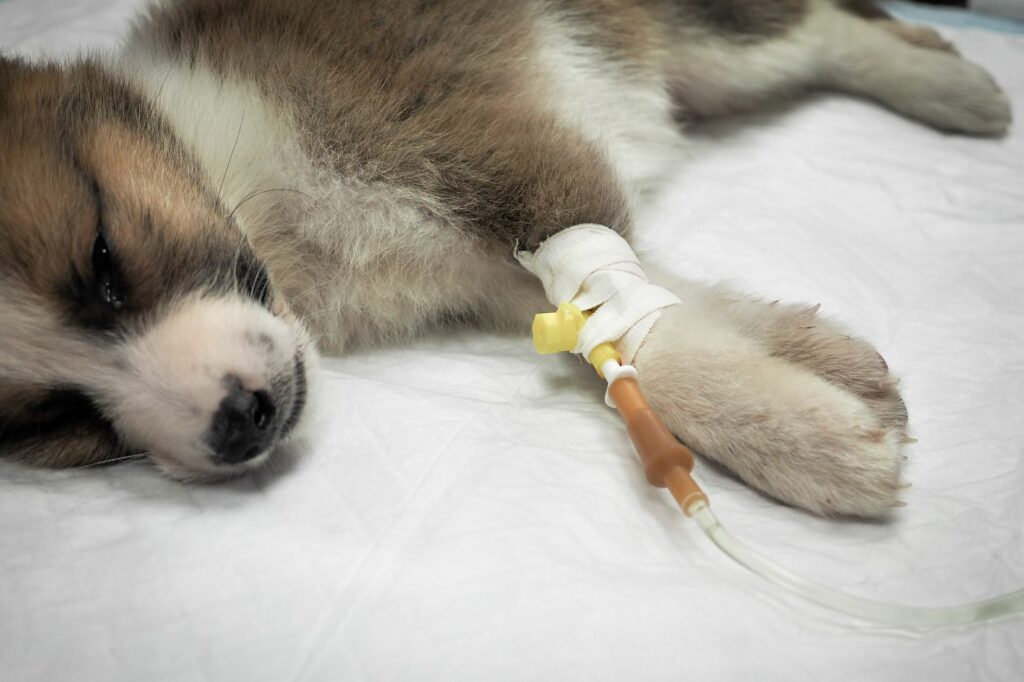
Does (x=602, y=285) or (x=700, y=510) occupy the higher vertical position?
(x=602, y=285)

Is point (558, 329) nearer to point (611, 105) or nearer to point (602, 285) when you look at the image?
point (602, 285)

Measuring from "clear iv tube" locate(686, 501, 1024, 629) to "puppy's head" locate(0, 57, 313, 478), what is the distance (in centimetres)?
66

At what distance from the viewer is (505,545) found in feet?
3.16

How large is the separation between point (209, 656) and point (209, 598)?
0.25ft

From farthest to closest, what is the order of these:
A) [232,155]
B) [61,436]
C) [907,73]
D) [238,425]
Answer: [907,73]
[232,155]
[61,436]
[238,425]

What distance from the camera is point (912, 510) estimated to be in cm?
103

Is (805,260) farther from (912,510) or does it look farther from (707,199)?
(912,510)

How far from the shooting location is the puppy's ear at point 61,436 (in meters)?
1.11

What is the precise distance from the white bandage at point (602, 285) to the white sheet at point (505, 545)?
14cm

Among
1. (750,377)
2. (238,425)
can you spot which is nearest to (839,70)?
(750,377)

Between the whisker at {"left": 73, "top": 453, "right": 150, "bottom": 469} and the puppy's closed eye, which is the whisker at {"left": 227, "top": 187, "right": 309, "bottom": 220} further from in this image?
the whisker at {"left": 73, "top": 453, "right": 150, "bottom": 469}

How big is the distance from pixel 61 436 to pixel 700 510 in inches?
36.3

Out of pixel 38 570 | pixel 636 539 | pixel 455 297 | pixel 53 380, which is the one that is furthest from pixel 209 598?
pixel 455 297

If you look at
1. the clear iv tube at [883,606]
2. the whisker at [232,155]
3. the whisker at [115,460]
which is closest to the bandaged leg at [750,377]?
the clear iv tube at [883,606]
